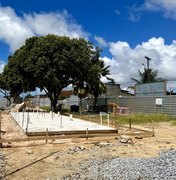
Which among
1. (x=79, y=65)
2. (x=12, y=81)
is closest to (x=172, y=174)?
(x=79, y=65)

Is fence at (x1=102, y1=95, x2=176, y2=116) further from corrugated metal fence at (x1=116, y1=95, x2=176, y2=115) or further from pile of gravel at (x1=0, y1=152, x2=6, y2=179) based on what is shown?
pile of gravel at (x1=0, y1=152, x2=6, y2=179)

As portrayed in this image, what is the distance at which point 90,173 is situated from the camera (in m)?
7.89

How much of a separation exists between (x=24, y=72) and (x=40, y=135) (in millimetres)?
20291

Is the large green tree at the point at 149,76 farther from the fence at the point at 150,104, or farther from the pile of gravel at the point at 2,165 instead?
the pile of gravel at the point at 2,165

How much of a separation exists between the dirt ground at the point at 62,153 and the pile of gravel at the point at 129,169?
440mm

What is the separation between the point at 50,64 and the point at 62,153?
859 inches

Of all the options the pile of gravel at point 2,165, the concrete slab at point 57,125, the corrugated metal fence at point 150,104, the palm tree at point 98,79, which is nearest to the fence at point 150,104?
the corrugated metal fence at point 150,104

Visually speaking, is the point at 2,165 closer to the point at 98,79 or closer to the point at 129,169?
the point at 129,169

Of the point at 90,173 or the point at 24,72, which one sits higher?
the point at 24,72

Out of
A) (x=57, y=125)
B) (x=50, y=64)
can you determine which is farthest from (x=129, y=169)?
(x=50, y=64)

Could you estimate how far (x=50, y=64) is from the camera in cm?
3181

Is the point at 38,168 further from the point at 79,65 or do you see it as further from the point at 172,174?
the point at 79,65

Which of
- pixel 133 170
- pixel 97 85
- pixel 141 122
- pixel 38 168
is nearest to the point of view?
pixel 133 170

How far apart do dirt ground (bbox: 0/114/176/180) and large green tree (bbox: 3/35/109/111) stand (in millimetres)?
18331
